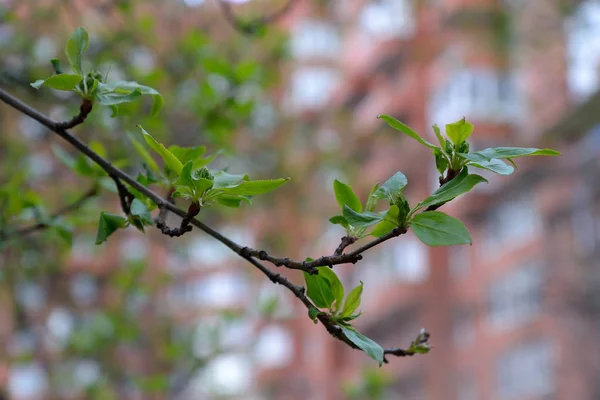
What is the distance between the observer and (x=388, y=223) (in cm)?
126

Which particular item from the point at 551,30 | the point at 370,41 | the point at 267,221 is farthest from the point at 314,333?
the point at 551,30

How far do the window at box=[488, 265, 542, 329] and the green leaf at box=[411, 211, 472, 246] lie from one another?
1829 cm

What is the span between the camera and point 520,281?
65.8ft

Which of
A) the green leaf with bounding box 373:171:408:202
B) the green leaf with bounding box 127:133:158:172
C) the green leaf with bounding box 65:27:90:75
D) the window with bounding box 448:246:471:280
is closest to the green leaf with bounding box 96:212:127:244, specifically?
the green leaf with bounding box 127:133:158:172

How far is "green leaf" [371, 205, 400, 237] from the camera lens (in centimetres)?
122

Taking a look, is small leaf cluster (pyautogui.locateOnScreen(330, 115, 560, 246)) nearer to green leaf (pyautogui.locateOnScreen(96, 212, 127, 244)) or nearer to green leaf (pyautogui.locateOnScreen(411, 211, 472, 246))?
green leaf (pyautogui.locateOnScreen(411, 211, 472, 246))

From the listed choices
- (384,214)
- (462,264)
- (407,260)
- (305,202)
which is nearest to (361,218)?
(384,214)

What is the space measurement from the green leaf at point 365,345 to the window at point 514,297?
18.3 metres

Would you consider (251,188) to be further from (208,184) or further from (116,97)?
(116,97)

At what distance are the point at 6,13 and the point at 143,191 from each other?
2109mm

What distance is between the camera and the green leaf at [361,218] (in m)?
1.22

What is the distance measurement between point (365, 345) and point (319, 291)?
13 cm

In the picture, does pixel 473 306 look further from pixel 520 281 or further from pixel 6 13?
pixel 6 13

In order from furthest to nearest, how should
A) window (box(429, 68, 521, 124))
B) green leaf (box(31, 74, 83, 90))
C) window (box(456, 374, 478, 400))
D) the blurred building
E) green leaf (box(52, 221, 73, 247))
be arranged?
1. window (box(456, 374, 478, 400))
2. window (box(429, 68, 521, 124))
3. the blurred building
4. green leaf (box(52, 221, 73, 247))
5. green leaf (box(31, 74, 83, 90))
